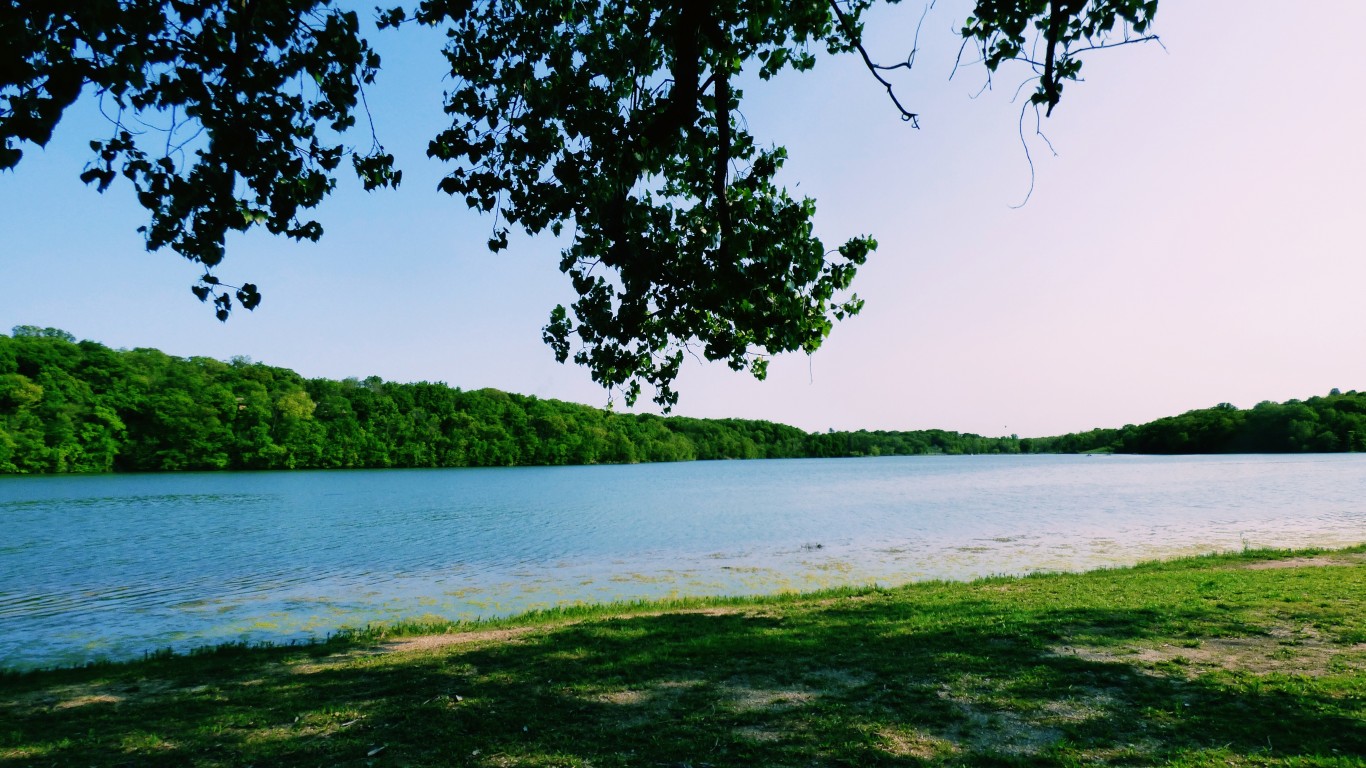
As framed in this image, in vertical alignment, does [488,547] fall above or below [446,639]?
below

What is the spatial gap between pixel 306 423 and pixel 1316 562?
111 m

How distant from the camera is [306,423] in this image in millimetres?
101938

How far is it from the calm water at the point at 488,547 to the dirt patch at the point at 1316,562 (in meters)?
4.11

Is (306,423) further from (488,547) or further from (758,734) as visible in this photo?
(758,734)

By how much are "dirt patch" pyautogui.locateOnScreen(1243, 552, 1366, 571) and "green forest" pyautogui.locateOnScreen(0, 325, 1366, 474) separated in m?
93.7

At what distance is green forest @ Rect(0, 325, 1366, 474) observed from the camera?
7425 cm

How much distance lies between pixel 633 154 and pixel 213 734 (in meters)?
6.95

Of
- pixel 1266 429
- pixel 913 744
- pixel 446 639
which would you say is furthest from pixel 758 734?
pixel 1266 429

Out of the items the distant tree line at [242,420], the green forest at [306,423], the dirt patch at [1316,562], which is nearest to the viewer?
the dirt patch at [1316,562]

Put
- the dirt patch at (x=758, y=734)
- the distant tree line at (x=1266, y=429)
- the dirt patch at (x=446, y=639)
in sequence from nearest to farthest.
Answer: the dirt patch at (x=758, y=734)
the dirt patch at (x=446, y=639)
the distant tree line at (x=1266, y=429)

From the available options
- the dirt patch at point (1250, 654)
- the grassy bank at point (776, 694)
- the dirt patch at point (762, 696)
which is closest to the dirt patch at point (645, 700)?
the grassy bank at point (776, 694)

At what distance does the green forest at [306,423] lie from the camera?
74.2m

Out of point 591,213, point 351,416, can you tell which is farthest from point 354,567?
point 351,416

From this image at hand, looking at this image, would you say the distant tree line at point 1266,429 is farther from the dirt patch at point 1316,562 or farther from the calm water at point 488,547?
the dirt patch at point 1316,562
